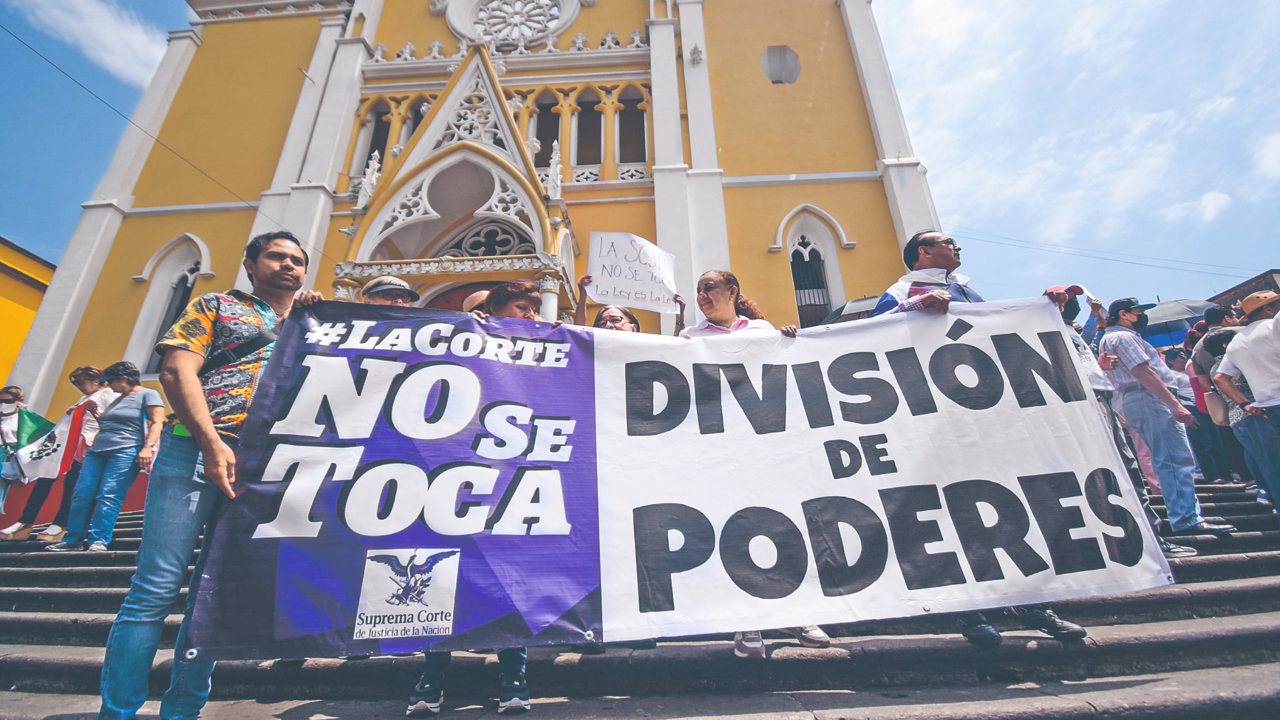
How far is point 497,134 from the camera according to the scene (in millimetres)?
9461

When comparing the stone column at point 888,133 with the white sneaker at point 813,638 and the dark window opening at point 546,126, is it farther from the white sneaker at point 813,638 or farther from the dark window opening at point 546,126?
the white sneaker at point 813,638

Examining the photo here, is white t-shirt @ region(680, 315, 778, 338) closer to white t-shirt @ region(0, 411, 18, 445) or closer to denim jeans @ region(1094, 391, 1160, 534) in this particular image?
denim jeans @ region(1094, 391, 1160, 534)

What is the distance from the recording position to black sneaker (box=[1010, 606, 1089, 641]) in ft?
8.60

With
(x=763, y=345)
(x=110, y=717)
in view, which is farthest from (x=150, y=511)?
(x=763, y=345)

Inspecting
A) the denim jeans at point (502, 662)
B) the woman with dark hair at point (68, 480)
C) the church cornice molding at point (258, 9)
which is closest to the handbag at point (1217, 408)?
the denim jeans at point (502, 662)

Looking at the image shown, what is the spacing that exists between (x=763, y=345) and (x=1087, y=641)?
2.27 meters

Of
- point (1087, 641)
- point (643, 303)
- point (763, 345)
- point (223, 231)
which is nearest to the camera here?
point (1087, 641)

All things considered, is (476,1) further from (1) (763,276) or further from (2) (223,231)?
(1) (763,276)

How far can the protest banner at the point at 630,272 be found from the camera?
551 cm

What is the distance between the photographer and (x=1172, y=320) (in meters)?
14.0

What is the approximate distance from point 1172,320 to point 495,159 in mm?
18322

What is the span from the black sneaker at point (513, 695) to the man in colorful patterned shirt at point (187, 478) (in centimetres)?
117

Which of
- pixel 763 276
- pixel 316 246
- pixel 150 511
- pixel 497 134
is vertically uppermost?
pixel 497 134

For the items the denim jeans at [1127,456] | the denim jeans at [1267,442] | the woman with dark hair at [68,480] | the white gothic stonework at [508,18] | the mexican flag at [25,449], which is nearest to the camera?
the denim jeans at [1127,456]
